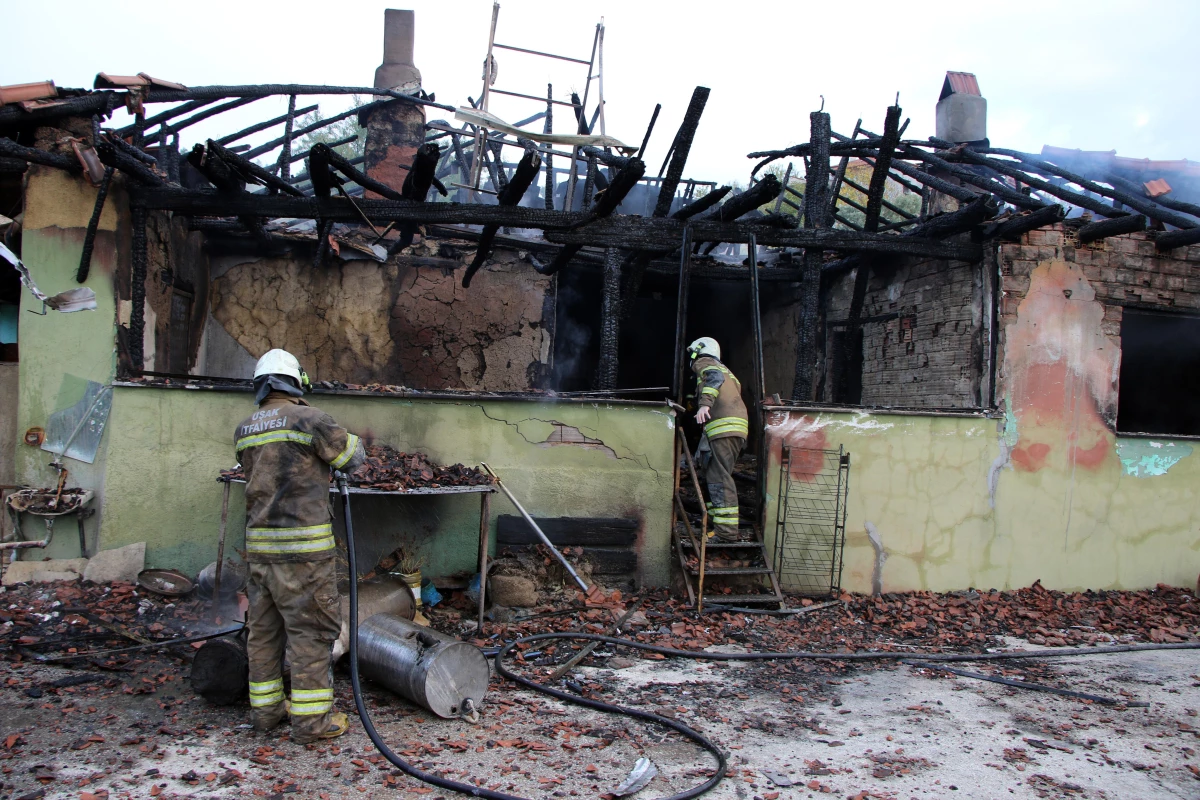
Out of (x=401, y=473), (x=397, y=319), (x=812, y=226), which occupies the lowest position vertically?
(x=401, y=473)

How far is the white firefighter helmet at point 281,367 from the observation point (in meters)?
4.41

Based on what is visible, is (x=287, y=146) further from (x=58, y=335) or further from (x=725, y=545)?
(x=725, y=545)

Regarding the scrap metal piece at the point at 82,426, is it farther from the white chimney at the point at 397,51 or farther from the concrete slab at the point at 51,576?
the white chimney at the point at 397,51

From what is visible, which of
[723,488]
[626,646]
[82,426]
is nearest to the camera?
[626,646]

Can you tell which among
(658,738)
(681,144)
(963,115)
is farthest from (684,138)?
(963,115)

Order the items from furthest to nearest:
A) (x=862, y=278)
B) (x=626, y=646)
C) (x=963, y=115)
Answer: (x=963, y=115) < (x=862, y=278) < (x=626, y=646)

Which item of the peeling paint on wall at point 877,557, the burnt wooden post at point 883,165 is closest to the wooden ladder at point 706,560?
the peeling paint on wall at point 877,557

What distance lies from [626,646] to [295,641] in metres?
2.73

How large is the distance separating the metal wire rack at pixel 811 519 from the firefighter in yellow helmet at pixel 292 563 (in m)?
4.69

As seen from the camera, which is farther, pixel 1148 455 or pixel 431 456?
pixel 1148 455

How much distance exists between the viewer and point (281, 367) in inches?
175

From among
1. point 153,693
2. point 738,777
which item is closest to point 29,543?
point 153,693

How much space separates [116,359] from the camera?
23.5ft

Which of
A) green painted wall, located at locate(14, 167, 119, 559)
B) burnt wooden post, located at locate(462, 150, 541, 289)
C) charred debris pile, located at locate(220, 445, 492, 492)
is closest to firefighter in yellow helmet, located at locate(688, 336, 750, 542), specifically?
charred debris pile, located at locate(220, 445, 492, 492)
